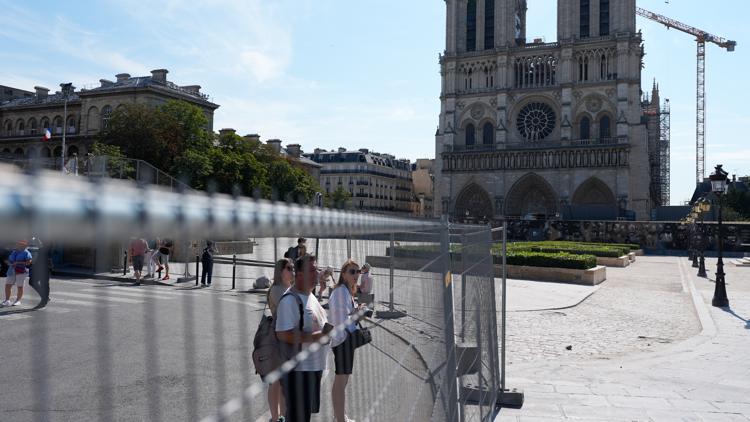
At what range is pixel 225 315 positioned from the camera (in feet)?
4.66

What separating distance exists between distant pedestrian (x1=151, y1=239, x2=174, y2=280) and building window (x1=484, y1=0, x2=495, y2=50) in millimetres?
66289

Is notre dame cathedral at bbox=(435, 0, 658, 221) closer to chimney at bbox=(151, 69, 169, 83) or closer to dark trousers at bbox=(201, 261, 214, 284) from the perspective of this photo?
chimney at bbox=(151, 69, 169, 83)

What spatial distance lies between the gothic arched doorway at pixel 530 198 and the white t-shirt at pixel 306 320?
60.5 metres

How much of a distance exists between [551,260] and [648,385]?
14366mm

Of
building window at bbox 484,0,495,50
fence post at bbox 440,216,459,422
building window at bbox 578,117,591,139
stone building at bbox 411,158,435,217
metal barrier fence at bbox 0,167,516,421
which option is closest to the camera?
metal barrier fence at bbox 0,167,516,421

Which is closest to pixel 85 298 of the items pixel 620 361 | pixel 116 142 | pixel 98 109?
pixel 620 361

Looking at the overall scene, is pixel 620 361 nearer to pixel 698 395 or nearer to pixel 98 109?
pixel 698 395

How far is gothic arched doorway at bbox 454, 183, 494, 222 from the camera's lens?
63250 millimetres

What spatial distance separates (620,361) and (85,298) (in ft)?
30.6

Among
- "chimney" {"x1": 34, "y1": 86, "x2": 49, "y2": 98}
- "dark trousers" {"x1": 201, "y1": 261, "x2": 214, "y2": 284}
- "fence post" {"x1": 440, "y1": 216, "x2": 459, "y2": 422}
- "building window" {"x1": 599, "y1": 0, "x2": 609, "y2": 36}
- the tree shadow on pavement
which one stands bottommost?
the tree shadow on pavement

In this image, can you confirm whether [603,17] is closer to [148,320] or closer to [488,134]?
[488,134]

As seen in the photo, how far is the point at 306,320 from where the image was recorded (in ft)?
7.34

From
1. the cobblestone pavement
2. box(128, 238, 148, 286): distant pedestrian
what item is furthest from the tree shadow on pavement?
box(128, 238, 148, 286): distant pedestrian

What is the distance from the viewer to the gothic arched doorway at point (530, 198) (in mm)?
61031
